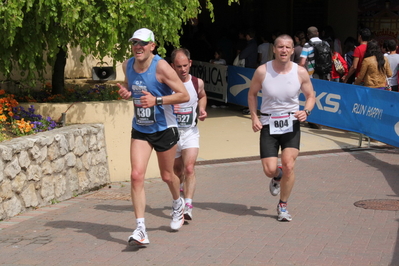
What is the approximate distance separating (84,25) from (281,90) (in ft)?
8.80

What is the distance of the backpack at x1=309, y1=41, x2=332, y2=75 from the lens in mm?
12641

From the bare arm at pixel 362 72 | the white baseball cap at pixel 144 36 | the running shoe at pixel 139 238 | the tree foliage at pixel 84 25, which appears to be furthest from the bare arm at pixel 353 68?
the running shoe at pixel 139 238

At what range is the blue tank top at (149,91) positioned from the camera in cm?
621

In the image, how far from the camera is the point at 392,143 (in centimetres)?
1076

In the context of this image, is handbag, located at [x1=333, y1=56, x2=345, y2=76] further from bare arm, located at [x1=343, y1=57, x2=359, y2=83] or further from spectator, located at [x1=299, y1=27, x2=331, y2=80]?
spectator, located at [x1=299, y1=27, x2=331, y2=80]

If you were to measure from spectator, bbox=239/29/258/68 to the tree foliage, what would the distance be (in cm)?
674

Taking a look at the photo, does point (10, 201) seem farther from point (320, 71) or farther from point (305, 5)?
point (305, 5)

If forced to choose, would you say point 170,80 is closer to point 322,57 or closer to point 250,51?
point 322,57

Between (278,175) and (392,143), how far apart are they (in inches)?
159

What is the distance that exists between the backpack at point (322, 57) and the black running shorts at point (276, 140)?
589 cm

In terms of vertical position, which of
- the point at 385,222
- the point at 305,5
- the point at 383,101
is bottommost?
the point at 385,222

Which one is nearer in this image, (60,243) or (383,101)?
(60,243)

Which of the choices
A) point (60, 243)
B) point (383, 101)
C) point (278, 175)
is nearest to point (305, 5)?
point (383, 101)

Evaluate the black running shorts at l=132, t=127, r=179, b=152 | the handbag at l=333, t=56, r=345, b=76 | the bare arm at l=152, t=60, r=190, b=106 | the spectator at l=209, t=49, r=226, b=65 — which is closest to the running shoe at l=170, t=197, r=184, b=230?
the black running shorts at l=132, t=127, r=179, b=152
